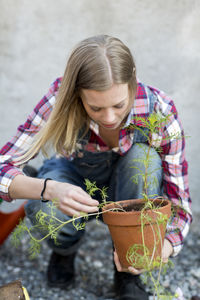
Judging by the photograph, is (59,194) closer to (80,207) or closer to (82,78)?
(80,207)

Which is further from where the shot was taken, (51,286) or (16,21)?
(16,21)

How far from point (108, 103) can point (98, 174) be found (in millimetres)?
522

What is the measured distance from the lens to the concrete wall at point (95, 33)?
2.34m

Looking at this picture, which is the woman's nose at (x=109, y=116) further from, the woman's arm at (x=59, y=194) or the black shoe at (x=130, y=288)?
the black shoe at (x=130, y=288)

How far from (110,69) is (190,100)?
53.0 inches

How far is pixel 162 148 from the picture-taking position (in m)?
1.57

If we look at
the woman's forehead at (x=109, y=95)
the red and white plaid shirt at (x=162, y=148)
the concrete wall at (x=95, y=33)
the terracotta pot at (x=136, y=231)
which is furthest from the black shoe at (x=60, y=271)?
the concrete wall at (x=95, y=33)

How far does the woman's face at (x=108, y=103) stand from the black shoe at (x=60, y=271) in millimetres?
870

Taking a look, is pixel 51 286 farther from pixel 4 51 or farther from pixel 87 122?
pixel 4 51

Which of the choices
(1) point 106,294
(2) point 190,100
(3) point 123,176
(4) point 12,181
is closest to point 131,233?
(3) point 123,176

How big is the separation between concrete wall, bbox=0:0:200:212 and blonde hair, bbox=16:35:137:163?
1001 millimetres

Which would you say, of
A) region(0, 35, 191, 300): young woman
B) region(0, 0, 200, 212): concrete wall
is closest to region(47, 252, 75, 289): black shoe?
region(0, 35, 191, 300): young woman

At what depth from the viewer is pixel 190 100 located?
2.54 metres

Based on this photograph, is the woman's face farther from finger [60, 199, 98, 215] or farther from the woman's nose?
finger [60, 199, 98, 215]
